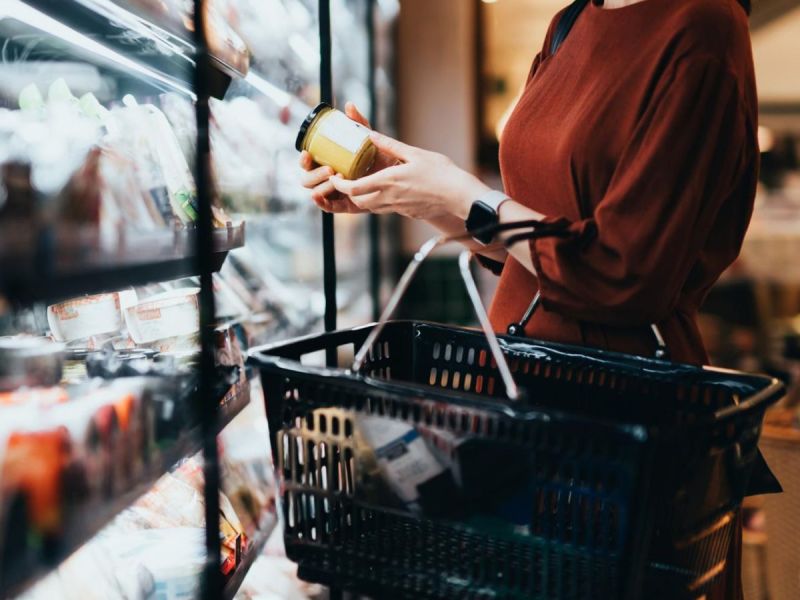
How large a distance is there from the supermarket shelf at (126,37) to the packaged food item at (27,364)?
17.3 inches

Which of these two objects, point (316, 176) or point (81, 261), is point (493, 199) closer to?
point (316, 176)

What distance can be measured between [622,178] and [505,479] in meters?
0.42

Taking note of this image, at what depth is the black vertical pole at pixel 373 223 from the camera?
12.9ft

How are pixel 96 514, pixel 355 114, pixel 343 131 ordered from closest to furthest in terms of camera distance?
pixel 96 514, pixel 343 131, pixel 355 114

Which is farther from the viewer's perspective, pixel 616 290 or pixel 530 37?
pixel 530 37

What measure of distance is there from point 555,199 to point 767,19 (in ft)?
17.6

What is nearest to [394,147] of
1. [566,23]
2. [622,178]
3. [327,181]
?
[327,181]

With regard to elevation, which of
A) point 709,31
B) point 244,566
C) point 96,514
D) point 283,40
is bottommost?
point 244,566

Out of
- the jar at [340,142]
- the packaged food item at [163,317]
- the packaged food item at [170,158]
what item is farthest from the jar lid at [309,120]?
the packaged food item at [163,317]

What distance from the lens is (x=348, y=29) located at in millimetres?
3686

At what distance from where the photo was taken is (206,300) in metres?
1.13

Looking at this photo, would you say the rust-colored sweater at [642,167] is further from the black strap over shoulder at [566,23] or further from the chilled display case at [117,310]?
the chilled display case at [117,310]

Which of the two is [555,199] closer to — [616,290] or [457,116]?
[616,290]

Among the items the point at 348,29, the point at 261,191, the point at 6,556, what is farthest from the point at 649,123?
the point at 348,29
